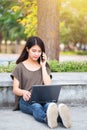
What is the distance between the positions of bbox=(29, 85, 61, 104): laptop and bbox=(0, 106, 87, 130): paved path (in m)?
0.31

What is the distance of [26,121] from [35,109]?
0.72 ft

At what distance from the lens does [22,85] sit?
6.70m

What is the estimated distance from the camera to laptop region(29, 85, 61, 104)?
625 cm

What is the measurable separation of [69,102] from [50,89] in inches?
48.1

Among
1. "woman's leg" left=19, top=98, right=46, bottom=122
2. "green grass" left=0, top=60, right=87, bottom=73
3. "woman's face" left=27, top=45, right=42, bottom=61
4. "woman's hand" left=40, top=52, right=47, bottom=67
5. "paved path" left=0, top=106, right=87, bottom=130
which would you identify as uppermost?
"woman's face" left=27, top=45, right=42, bottom=61

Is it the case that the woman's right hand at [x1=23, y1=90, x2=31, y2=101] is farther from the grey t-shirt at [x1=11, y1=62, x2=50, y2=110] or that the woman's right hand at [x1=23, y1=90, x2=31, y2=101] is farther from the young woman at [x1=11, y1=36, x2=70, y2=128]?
the grey t-shirt at [x1=11, y1=62, x2=50, y2=110]

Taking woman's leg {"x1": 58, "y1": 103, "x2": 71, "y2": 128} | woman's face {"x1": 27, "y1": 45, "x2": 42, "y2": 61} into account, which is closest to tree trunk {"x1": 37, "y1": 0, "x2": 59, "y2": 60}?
woman's face {"x1": 27, "y1": 45, "x2": 42, "y2": 61}

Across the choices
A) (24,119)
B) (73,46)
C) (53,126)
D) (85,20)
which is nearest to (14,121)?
(24,119)

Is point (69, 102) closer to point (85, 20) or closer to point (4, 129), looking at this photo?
point (4, 129)

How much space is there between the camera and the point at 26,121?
20.1 feet

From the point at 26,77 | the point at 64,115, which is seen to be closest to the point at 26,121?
the point at 64,115

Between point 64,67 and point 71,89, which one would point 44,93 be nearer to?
point 71,89

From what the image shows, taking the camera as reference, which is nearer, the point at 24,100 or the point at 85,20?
the point at 24,100

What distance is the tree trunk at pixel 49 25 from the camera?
10859 millimetres
